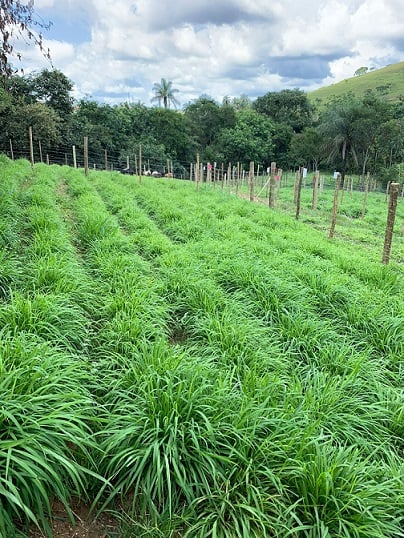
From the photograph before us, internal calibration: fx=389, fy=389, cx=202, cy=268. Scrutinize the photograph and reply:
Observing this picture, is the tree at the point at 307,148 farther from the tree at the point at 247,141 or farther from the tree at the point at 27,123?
the tree at the point at 27,123

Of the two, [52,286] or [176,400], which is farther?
[52,286]

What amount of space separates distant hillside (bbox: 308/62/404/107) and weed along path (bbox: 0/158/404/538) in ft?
257

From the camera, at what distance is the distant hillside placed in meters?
75.7

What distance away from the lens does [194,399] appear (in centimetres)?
234

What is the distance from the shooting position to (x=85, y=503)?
6.57 feet

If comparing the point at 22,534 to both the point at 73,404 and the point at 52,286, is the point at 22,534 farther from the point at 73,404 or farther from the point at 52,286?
A: the point at 52,286

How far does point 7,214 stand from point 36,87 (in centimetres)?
2619

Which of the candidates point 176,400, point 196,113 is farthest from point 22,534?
point 196,113

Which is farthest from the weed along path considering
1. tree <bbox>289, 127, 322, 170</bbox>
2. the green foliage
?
the green foliage

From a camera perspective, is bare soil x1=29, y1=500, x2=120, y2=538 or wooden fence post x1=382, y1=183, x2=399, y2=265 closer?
bare soil x1=29, y1=500, x2=120, y2=538

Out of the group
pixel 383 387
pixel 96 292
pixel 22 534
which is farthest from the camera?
pixel 96 292

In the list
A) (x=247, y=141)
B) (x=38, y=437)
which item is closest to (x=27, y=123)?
(x=38, y=437)

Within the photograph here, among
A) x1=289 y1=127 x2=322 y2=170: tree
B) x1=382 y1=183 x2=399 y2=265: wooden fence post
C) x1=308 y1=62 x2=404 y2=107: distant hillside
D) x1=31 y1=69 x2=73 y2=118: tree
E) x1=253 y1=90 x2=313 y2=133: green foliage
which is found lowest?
x1=382 y1=183 x2=399 y2=265: wooden fence post

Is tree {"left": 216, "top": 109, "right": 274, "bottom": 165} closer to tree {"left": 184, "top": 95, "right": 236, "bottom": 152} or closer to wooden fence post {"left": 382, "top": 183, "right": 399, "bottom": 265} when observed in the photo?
tree {"left": 184, "top": 95, "right": 236, "bottom": 152}
